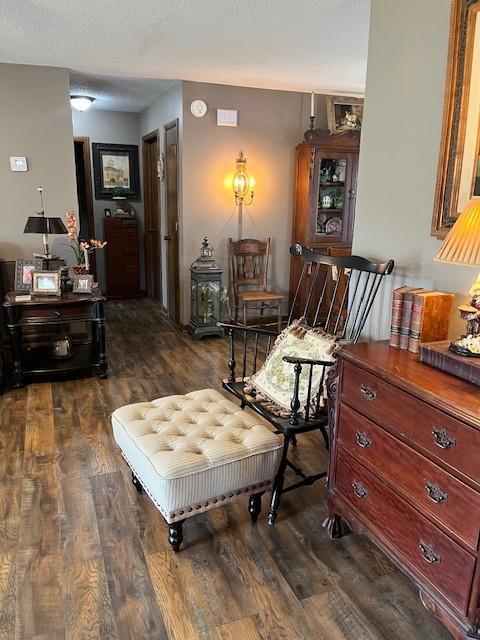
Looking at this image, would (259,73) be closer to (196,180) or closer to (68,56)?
(196,180)

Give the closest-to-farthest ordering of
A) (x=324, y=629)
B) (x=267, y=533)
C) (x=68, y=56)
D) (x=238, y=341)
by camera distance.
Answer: (x=324, y=629)
(x=267, y=533)
(x=68, y=56)
(x=238, y=341)

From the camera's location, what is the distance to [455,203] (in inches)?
74.5

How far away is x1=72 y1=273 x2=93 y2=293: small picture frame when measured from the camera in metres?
3.70

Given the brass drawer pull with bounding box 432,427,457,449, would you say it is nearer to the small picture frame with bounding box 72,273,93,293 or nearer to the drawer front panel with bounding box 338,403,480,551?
the drawer front panel with bounding box 338,403,480,551

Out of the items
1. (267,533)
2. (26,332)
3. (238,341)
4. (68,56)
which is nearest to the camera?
(267,533)

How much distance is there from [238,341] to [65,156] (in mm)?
2330

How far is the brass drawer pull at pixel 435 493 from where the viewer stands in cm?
141

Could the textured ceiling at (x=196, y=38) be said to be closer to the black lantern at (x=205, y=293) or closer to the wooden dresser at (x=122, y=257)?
the black lantern at (x=205, y=293)

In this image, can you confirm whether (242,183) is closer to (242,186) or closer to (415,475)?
(242,186)

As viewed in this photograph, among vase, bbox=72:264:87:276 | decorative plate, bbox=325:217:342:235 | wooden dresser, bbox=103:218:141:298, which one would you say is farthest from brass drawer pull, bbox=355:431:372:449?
wooden dresser, bbox=103:218:141:298

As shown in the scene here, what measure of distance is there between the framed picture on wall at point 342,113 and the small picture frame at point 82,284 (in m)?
3.04

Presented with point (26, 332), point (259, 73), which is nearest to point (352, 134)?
point (259, 73)

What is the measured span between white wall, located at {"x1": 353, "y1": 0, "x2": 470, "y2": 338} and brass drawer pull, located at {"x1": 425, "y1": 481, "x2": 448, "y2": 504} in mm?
737

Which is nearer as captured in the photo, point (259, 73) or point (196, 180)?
point (259, 73)
